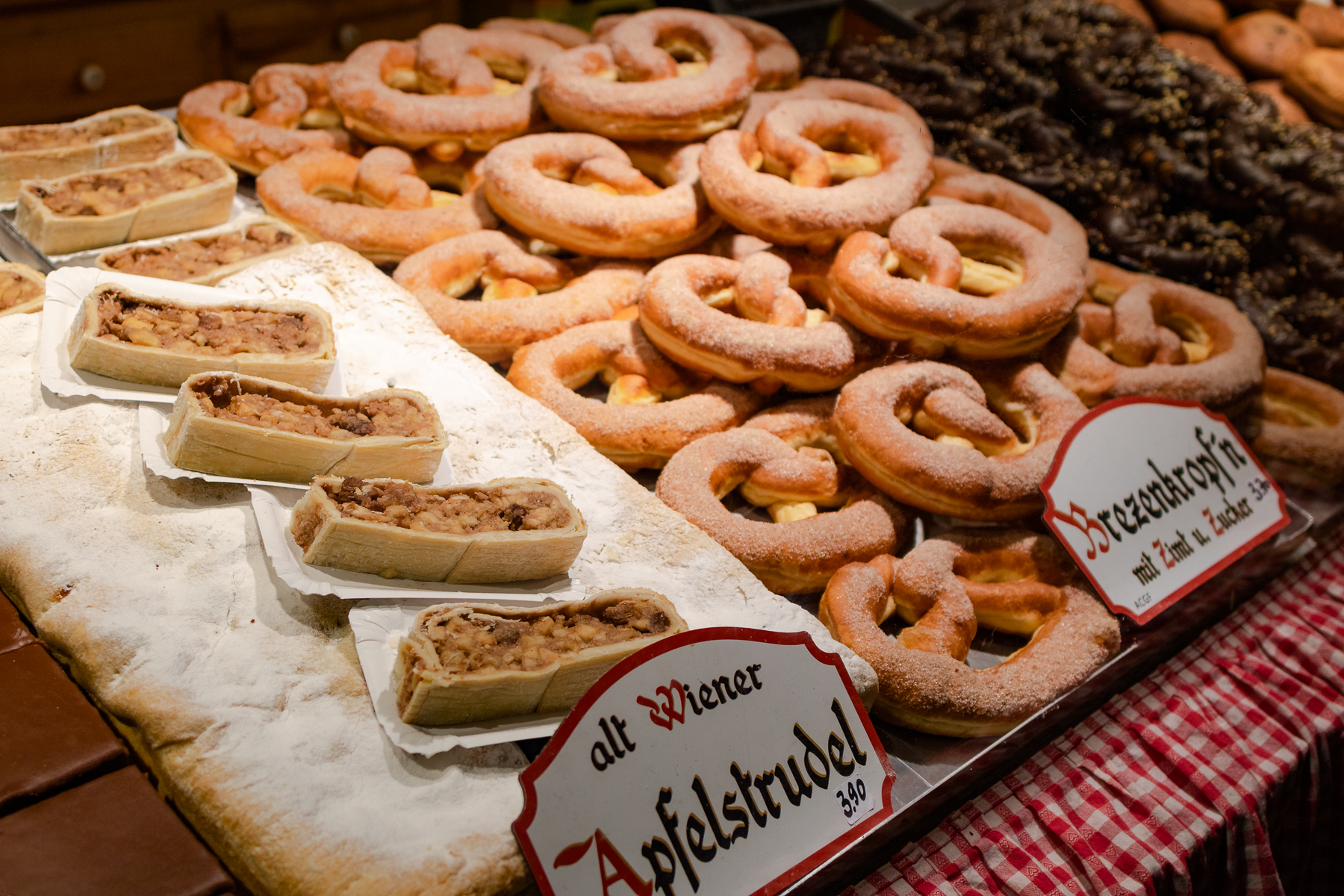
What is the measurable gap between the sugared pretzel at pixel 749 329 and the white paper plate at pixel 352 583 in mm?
975

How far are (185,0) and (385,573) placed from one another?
376 centimetres

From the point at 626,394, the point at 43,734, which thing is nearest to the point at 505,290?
the point at 626,394

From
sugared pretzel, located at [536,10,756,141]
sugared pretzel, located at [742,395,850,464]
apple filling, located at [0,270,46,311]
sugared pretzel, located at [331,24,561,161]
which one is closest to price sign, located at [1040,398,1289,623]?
sugared pretzel, located at [742,395,850,464]

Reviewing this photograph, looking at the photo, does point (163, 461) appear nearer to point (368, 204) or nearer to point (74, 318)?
point (74, 318)

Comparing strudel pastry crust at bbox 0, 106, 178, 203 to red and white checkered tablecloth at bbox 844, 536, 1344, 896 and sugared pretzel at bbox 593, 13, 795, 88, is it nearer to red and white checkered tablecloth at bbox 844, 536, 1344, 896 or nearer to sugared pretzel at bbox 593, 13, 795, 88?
sugared pretzel at bbox 593, 13, 795, 88

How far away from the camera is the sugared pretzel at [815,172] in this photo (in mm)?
3055

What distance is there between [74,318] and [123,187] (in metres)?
0.71

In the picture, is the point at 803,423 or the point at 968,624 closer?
the point at 968,624

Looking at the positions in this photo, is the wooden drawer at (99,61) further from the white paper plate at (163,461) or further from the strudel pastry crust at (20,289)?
the white paper plate at (163,461)

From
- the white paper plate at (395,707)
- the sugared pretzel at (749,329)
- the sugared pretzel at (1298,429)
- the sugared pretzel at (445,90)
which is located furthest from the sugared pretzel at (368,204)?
the sugared pretzel at (1298,429)

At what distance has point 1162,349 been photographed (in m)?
3.17

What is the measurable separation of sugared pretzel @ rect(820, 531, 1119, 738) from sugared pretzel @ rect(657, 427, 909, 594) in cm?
9

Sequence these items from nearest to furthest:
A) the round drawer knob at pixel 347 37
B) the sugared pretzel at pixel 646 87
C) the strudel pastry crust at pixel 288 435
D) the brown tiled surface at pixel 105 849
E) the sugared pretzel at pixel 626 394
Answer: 1. the brown tiled surface at pixel 105 849
2. the strudel pastry crust at pixel 288 435
3. the sugared pretzel at pixel 626 394
4. the sugared pretzel at pixel 646 87
5. the round drawer knob at pixel 347 37

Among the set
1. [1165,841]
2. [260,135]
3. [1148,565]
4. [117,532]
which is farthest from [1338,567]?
[260,135]
